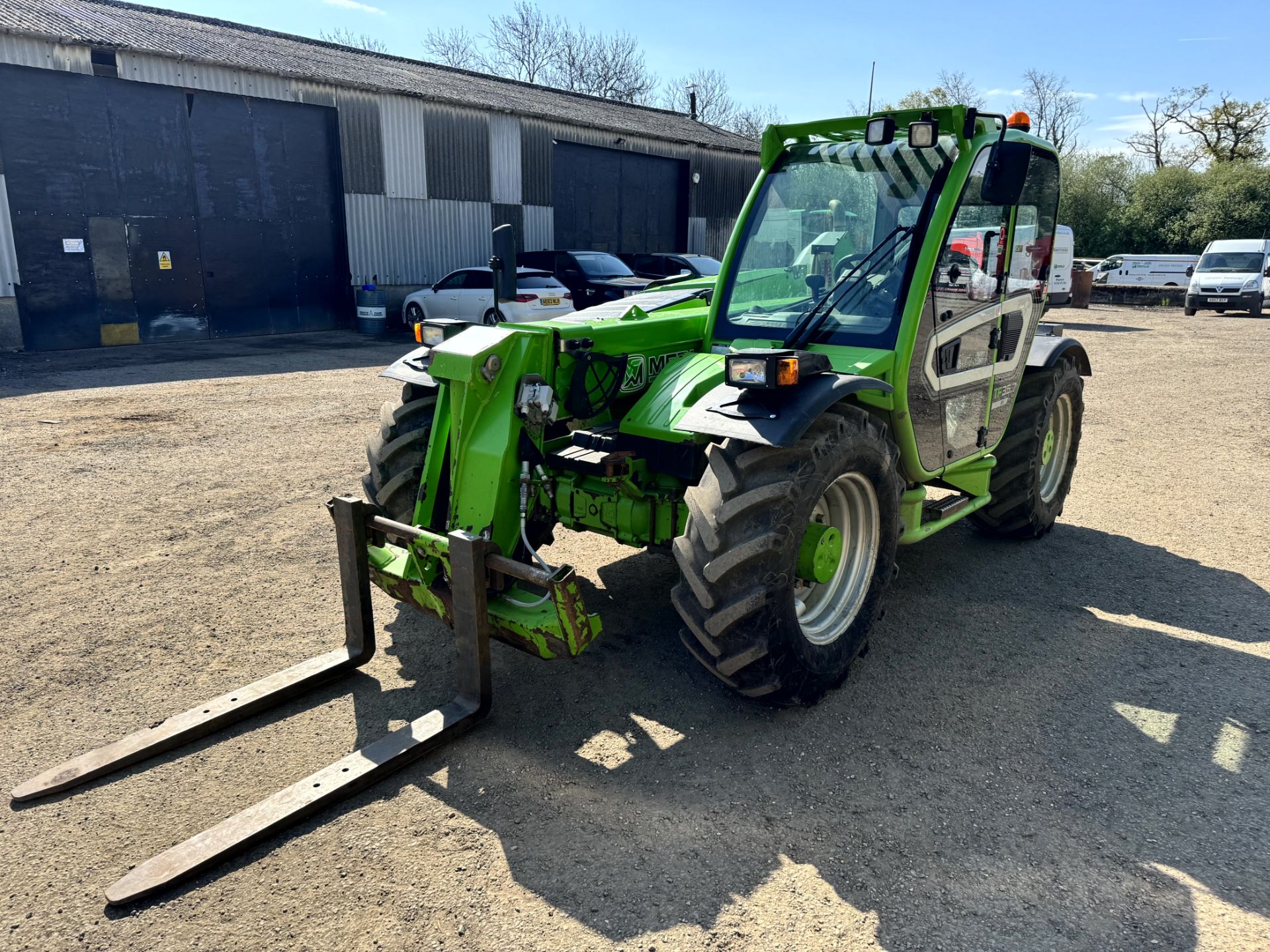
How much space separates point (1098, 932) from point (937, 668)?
1718 millimetres

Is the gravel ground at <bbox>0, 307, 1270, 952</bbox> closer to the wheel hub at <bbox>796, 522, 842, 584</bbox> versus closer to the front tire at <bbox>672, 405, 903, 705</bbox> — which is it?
the front tire at <bbox>672, 405, 903, 705</bbox>

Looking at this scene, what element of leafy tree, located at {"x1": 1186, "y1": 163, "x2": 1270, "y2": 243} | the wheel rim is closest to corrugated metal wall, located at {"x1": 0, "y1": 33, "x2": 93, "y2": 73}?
the wheel rim

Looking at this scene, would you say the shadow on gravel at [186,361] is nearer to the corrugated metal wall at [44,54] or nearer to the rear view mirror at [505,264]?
the corrugated metal wall at [44,54]

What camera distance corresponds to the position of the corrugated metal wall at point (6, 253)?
14789 millimetres

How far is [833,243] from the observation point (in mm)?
4602

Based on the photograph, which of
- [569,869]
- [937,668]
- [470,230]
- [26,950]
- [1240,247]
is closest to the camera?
[26,950]

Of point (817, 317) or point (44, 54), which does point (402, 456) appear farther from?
point (44, 54)

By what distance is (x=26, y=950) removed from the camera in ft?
8.50

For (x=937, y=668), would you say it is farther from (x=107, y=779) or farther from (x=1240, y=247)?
(x=1240, y=247)

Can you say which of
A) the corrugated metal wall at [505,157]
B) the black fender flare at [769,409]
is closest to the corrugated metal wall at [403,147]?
the corrugated metal wall at [505,157]

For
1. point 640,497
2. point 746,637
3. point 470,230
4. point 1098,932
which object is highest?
point 470,230

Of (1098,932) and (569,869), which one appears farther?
(569,869)

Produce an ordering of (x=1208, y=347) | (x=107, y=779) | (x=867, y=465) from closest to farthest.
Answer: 1. (x=107, y=779)
2. (x=867, y=465)
3. (x=1208, y=347)

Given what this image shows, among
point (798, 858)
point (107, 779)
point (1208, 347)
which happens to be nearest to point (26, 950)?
point (107, 779)
